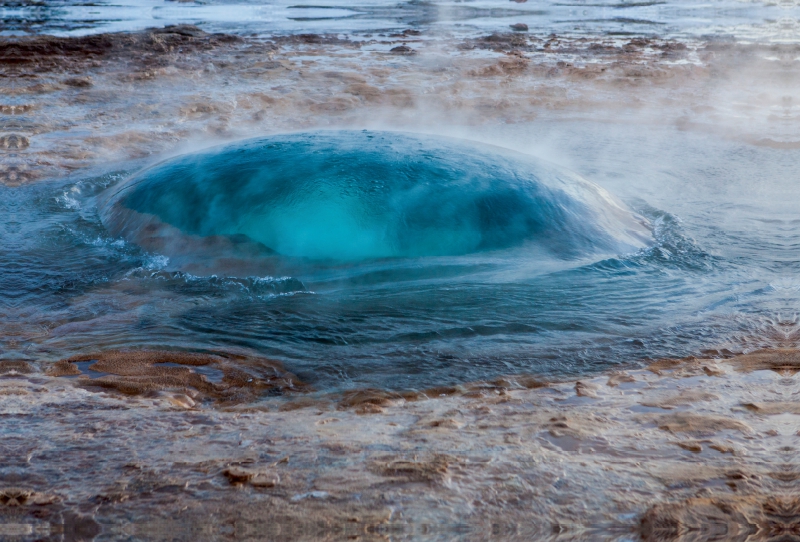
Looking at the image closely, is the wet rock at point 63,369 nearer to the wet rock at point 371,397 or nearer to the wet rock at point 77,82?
the wet rock at point 371,397

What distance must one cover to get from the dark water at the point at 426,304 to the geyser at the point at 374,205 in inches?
3.4

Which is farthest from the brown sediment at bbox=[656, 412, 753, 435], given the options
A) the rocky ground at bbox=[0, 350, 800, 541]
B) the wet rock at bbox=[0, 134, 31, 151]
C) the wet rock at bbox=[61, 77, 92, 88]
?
the wet rock at bbox=[61, 77, 92, 88]

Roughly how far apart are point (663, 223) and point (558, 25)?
1308 centimetres

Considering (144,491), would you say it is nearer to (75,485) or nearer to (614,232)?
(75,485)

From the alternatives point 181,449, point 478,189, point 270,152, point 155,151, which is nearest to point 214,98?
point 155,151

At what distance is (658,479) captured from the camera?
216cm

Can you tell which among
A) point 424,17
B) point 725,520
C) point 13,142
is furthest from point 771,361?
point 424,17

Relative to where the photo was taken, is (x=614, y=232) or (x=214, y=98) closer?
(x=614, y=232)

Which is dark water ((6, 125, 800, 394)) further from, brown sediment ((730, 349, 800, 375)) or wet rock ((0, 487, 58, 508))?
wet rock ((0, 487, 58, 508))

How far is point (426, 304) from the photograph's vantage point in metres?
3.61

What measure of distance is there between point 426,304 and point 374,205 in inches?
23.6

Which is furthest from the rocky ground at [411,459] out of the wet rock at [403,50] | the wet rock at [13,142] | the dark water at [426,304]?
the wet rock at [403,50]

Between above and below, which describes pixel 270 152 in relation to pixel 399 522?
above

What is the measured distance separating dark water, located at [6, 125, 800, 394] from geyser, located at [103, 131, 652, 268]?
0.09 m
